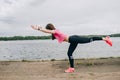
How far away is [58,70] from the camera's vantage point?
47.4 ft

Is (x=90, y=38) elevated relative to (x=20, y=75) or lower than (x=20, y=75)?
elevated

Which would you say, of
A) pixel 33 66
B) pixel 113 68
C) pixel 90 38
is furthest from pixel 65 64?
pixel 90 38

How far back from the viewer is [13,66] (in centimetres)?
1573

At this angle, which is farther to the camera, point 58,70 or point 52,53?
point 52,53

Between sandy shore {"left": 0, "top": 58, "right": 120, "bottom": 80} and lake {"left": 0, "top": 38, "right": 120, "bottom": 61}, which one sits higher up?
sandy shore {"left": 0, "top": 58, "right": 120, "bottom": 80}

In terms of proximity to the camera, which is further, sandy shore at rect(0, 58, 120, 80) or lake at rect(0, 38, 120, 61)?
lake at rect(0, 38, 120, 61)

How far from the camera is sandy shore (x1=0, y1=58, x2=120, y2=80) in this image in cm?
1252

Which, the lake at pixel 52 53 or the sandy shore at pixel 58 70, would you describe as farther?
the lake at pixel 52 53

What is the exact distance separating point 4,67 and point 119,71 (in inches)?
196

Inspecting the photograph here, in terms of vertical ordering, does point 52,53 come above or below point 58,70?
below

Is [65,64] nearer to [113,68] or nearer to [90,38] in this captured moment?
[113,68]

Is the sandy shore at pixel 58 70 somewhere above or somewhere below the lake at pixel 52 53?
above

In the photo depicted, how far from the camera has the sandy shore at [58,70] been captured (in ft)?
41.1

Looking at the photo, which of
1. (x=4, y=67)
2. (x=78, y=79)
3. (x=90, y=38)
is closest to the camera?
(x=78, y=79)
